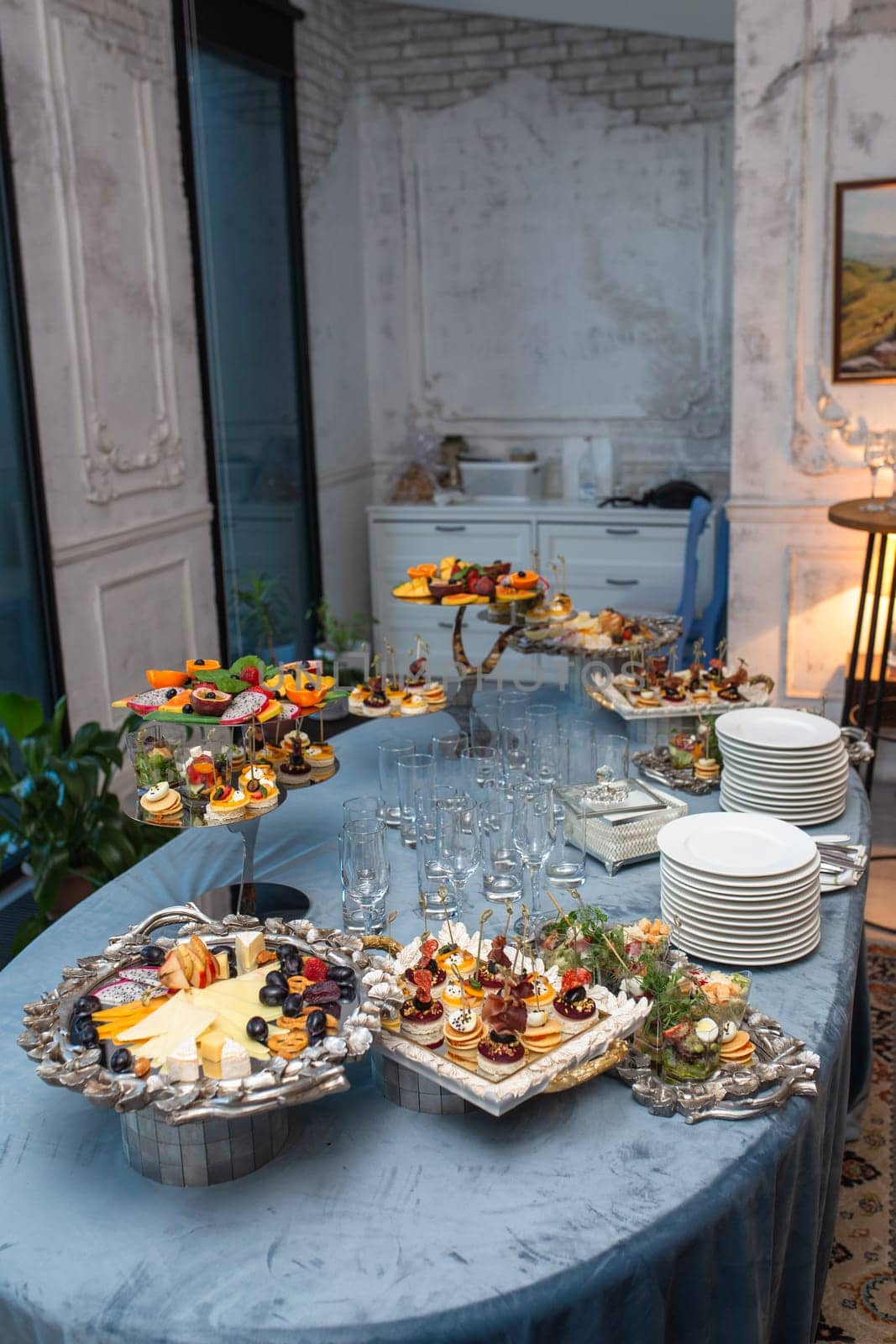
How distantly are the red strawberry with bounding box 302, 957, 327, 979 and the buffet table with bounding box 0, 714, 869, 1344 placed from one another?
0.16 m

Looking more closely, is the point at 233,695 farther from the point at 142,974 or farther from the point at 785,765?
the point at 785,765

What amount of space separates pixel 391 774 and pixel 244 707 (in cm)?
47

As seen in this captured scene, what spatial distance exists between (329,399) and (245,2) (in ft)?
5.92

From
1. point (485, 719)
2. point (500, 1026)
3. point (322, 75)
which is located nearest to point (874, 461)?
point (485, 719)

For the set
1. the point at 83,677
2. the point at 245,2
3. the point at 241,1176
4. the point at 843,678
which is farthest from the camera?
the point at 245,2

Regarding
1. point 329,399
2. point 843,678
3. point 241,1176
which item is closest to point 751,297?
point 843,678

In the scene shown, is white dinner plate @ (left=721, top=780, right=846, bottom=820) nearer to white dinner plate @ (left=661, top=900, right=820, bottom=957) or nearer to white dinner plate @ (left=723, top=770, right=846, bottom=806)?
white dinner plate @ (left=723, top=770, right=846, bottom=806)

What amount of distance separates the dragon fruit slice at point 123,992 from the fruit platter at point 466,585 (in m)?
1.29

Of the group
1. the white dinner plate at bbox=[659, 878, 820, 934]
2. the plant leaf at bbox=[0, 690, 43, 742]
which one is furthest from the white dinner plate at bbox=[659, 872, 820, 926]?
the plant leaf at bbox=[0, 690, 43, 742]

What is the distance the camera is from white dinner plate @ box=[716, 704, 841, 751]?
7.97ft

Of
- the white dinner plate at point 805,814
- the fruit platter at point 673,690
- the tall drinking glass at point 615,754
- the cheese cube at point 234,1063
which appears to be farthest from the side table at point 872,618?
the cheese cube at point 234,1063

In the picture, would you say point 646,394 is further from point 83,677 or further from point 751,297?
point 83,677

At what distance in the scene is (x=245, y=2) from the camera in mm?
5234

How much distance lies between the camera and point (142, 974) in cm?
169
